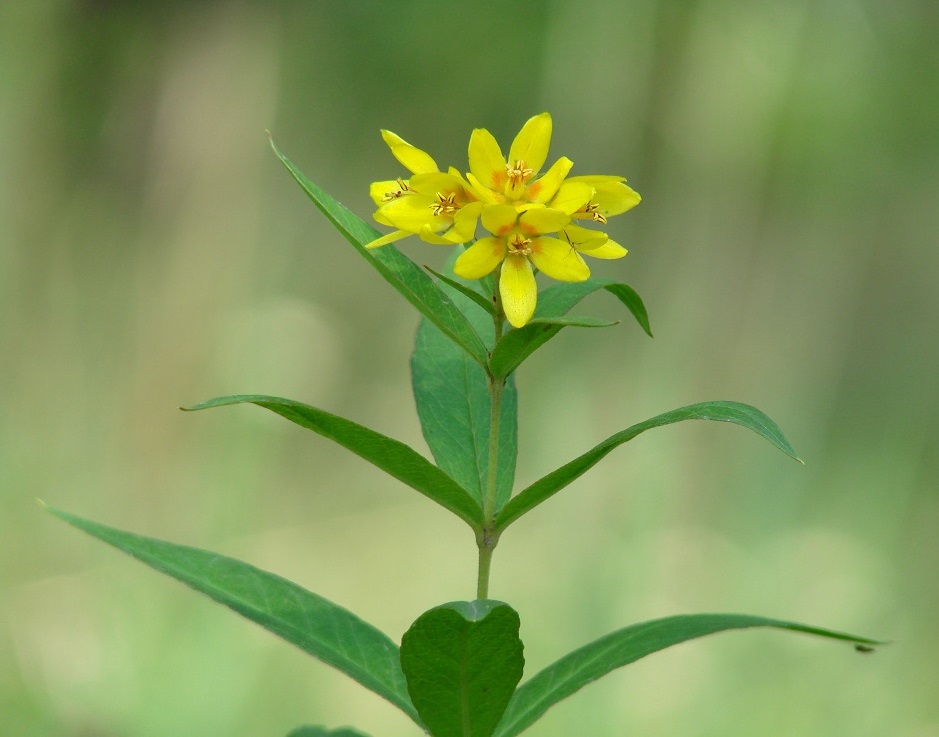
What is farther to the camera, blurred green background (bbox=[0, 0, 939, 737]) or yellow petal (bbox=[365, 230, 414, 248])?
blurred green background (bbox=[0, 0, 939, 737])

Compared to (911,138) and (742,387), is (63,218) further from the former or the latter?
(911,138)

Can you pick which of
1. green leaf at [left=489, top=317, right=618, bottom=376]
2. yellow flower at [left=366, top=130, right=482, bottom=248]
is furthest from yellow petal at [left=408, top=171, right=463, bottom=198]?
green leaf at [left=489, top=317, right=618, bottom=376]

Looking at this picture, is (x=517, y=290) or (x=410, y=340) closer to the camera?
(x=517, y=290)

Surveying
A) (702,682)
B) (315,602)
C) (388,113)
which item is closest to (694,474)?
(702,682)

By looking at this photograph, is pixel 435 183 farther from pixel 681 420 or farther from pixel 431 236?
pixel 681 420

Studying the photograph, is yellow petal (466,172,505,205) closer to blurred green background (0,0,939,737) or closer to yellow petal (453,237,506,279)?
yellow petal (453,237,506,279)

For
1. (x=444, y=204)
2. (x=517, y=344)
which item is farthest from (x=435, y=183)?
(x=517, y=344)
